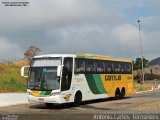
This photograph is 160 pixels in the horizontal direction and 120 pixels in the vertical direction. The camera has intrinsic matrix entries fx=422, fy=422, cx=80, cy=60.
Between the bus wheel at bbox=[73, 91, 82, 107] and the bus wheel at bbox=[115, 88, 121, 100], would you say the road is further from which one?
the bus wheel at bbox=[115, 88, 121, 100]

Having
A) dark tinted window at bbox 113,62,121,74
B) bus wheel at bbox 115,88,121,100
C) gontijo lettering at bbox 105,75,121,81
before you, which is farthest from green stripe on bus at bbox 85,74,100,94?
bus wheel at bbox 115,88,121,100

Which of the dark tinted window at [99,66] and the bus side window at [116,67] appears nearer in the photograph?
the dark tinted window at [99,66]

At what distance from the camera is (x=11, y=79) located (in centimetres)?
4366

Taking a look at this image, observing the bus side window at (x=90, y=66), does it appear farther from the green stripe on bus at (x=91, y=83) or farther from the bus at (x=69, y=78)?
the green stripe on bus at (x=91, y=83)

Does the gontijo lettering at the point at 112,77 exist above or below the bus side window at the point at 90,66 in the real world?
below

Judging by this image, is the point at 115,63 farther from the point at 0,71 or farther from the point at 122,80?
the point at 0,71

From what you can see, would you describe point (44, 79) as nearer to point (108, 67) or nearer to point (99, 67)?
point (99, 67)

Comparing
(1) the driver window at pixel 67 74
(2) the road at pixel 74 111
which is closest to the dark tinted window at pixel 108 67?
(2) the road at pixel 74 111

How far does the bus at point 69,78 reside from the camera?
24672 mm

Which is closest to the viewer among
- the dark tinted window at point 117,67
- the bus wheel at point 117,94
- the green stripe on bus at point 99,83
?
the green stripe on bus at point 99,83

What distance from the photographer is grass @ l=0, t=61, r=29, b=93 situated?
39469mm

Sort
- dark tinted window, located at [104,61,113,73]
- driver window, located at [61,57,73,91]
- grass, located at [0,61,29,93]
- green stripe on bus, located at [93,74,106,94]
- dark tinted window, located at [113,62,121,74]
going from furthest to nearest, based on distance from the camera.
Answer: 1. grass, located at [0,61,29,93]
2. dark tinted window, located at [113,62,121,74]
3. dark tinted window, located at [104,61,113,73]
4. green stripe on bus, located at [93,74,106,94]
5. driver window, located at [61,57,73,91]

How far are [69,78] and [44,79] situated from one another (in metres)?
1.64

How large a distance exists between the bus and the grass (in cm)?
1065
